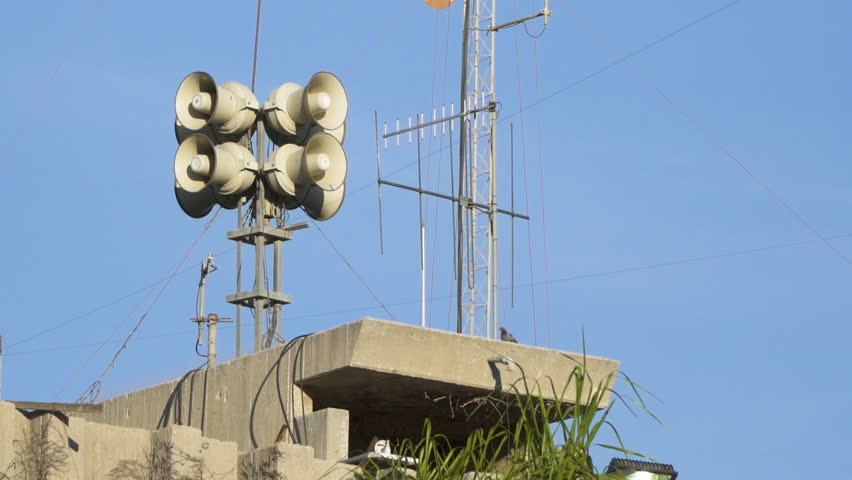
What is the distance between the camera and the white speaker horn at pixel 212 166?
21391 mm

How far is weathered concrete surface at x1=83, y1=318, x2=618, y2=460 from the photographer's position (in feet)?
56.4

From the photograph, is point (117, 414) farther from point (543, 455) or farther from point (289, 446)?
point (543, 455)

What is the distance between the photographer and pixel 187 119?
21.9 metres

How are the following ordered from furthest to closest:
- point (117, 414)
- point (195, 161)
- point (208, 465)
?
point (195, 161)
point (117, 414)
point (208, 465)

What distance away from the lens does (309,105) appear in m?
21.8

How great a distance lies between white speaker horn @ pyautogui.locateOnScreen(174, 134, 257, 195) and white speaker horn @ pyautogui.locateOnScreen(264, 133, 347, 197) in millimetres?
319

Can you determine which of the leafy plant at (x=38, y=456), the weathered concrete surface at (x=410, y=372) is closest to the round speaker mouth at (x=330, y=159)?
the weathered concrete surface at (x=410, y=372)

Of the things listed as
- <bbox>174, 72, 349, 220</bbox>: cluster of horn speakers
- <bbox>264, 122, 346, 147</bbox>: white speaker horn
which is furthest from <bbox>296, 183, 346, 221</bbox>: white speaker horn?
<bbox>264, 122, 346, 147</bbox>: white speaker horn

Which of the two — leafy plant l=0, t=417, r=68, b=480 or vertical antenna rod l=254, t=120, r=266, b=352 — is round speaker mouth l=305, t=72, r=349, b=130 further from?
leafy plant l=0, t=417, r=68, b=480

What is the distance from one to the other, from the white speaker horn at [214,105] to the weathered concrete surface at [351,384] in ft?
13.4

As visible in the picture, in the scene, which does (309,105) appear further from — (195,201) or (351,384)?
(351,384)

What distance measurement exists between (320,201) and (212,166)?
1.64 meters

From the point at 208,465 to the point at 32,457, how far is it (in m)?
1.87

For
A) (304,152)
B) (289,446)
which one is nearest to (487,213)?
(304,152)
